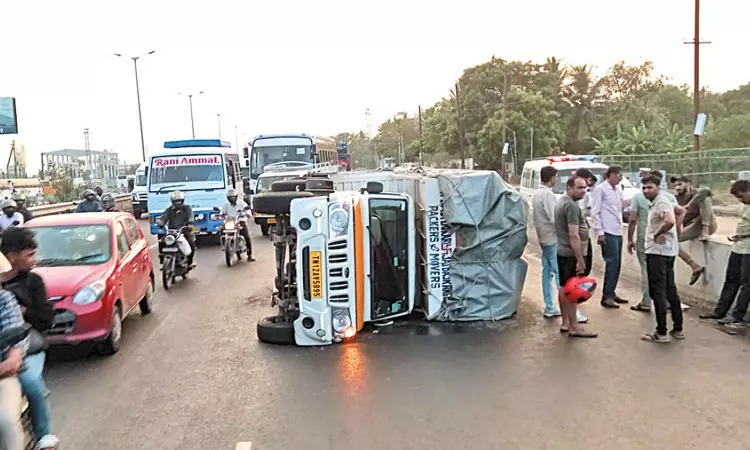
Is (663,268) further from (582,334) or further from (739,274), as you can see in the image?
(739,274)

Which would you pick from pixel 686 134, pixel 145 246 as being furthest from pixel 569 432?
pixel 686 134

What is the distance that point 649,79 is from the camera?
220 ft

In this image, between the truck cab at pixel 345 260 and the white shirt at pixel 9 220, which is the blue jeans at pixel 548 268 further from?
the white shirt at pixel 9 220

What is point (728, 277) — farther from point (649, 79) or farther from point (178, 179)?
point (649, 79)

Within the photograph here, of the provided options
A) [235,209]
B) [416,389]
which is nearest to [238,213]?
[235,209]

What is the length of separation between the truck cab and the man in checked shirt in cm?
385

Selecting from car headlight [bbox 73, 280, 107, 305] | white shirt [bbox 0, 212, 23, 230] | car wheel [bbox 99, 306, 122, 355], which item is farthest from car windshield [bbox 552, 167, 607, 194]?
car headlight [bbox 73, 280, 107, 305]

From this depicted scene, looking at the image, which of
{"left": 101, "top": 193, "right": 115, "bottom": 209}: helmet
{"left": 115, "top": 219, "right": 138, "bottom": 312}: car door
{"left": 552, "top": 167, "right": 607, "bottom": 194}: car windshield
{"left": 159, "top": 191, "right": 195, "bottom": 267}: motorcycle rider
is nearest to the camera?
{"left": 115, "top": 219, "right": 138, "bottom": 312}: car door

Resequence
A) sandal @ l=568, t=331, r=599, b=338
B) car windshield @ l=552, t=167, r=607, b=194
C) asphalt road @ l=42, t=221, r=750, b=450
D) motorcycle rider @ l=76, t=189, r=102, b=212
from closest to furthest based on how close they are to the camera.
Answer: asphalt road @ l=42, t=221, r=750, b=450 < sandal @ l=568, t=331, r=599, b=338 < motorcycle rider @ l=76, t=189, r=102, b=212 < car windshield @ l=552, t=167, r=607, b=194

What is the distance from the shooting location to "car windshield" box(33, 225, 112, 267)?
27.2ft

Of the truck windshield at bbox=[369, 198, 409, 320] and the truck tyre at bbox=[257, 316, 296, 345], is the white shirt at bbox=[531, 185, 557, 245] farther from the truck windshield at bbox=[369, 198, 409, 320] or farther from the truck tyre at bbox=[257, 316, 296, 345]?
the truck tyre at bbox=[257, 316, 296, 345]

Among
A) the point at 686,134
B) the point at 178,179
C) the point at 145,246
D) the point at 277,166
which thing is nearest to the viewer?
the point at 145,246

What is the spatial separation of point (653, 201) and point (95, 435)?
6214 millimetres

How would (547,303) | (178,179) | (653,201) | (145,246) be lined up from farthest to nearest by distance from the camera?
1. (178,179)
2. (145,246)
3. (547,303)
4. (653,201)
